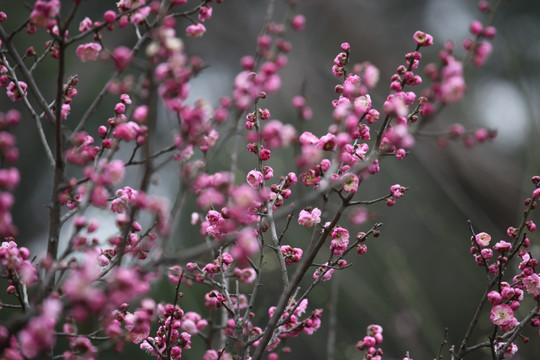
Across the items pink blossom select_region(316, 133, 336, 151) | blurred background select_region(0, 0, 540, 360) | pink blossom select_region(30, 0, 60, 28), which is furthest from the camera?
blurred background select_region(0, 0, 540, 360)

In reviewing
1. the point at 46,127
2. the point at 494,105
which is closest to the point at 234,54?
the point at 46,127

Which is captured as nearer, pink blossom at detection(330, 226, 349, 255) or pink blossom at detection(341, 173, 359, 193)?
pink blossom at detection(341, 173, 359, 193)

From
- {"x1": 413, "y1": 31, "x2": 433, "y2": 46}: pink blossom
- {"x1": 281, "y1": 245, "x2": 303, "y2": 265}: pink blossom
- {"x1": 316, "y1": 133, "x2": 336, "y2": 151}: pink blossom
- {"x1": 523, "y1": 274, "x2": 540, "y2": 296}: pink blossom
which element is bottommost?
{"x1": 281, "y1": 245, "x2": 303, "y2": 265}: pink blossom

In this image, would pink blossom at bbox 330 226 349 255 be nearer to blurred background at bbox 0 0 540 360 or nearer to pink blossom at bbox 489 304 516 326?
pink blossom at bbox 489 304 516 326

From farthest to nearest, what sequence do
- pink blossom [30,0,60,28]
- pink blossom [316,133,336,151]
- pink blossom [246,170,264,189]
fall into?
pink blossom [246,170,264,189] < pink blossom [316,133,336,151] < pink blossom [30,0,60,28]

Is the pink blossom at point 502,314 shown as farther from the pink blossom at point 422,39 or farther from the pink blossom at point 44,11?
the pink blossom at point 44,11

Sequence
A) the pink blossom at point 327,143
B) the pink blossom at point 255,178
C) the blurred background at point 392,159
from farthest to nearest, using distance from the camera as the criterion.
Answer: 1. the blurred background at point 392,159
2. the pink blossom at point 255,178
3. the pink blossom at point 327,143

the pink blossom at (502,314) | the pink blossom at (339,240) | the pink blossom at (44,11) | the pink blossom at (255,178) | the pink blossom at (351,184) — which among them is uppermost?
the pink blossom at (44,11)

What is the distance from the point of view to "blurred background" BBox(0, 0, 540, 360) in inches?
→ 86.6

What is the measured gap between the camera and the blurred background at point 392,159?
2.20 metres

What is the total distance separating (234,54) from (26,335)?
4311mm

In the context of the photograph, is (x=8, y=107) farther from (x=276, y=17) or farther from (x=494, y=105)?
(x=494, y=105)

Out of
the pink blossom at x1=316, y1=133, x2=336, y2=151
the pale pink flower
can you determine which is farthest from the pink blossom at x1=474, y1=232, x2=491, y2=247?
the pale pink flower

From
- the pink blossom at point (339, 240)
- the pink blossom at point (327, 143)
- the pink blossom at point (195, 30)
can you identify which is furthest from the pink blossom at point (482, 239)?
the pink blossom at point (195, 30)
